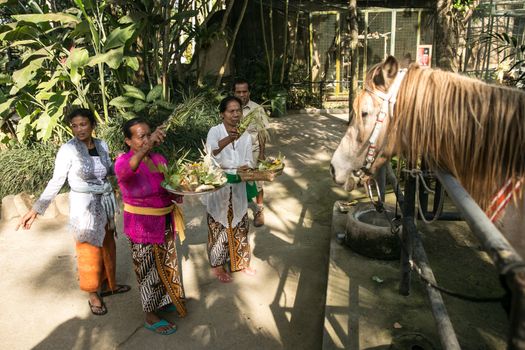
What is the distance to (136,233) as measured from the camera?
10.4 ft

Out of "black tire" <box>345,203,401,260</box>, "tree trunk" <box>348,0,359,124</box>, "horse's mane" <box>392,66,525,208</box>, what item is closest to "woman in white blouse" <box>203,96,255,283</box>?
"black tire" <box>345,203,401,260</box>

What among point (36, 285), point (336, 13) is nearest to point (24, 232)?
point (36, 285)

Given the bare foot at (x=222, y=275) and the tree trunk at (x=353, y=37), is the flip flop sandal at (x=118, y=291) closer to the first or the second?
the bare foot at (x=222, y=275)

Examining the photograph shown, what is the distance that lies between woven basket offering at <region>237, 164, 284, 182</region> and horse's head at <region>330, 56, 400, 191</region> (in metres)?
1.05

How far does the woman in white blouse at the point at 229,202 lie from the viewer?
3818 millimetres

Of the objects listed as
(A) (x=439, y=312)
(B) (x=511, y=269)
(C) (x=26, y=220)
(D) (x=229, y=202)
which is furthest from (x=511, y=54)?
(C) (x=26, y=220)

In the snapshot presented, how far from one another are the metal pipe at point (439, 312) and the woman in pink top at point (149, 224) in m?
1.82

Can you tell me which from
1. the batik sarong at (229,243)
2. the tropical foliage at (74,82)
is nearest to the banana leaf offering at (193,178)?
the batik sarong at (229,243)

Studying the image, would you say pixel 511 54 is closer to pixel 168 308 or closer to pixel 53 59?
pixel 168 308

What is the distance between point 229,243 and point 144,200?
110cm

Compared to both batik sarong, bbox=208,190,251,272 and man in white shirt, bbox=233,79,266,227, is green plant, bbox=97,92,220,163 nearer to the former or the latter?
man in white shirt, bbox=233,79,266,227

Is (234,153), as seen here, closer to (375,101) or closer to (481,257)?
(375,101)

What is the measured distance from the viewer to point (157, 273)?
3316 millimetres

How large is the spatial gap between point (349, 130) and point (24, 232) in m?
4.80
